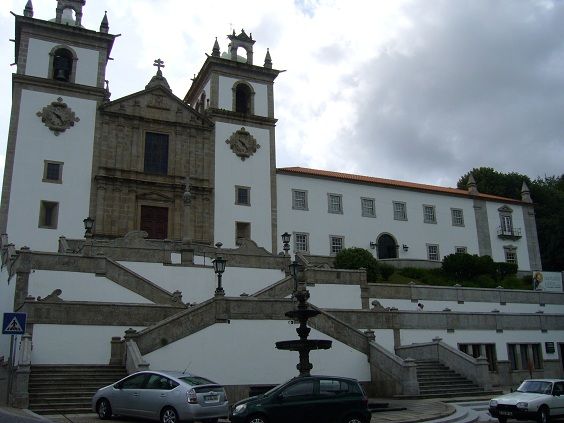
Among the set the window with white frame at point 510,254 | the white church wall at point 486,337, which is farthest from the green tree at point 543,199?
the white church wall at point 486,337

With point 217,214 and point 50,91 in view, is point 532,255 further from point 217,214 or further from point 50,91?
point 50,91

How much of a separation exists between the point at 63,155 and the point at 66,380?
2335 centimetres

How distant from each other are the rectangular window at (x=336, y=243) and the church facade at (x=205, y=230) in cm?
12

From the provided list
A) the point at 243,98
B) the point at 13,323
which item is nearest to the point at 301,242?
the point at 243,98

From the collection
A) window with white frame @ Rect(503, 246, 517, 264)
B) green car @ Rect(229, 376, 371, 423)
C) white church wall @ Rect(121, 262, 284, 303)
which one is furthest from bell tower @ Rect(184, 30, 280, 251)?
green car @ Rect(229, 376, 371, 423)

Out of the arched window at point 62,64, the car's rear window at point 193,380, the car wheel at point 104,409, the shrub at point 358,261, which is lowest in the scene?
the car wheel at point 104,409

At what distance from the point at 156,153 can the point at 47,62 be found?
9390 millimetres

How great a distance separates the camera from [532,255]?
187 feet

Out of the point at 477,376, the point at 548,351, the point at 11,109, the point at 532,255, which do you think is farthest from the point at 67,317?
the point at 532,255

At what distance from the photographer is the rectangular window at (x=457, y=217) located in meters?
54.6

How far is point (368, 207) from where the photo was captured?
167 feet

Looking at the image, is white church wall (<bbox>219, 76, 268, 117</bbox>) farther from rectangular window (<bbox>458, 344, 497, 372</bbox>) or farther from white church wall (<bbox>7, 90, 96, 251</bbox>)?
rectangular window (<bbox>458, 344, 497, 372</bbox>)

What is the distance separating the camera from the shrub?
37.0 m

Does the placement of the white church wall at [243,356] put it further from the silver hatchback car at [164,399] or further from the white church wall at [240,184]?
the white church wall at [240,184]
